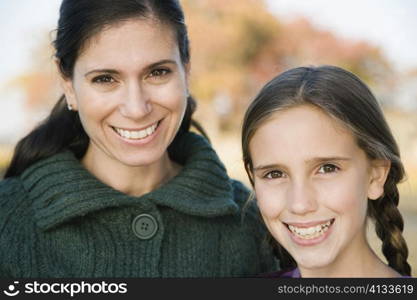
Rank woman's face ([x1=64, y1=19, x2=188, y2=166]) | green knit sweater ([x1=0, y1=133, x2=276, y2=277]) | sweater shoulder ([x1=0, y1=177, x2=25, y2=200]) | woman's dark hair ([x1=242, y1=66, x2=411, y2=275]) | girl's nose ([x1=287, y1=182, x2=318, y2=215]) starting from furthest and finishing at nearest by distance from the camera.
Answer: sweater shoulder ([x1=0, y1=177, x2=25, y2=200]) < green knit sweater ([x1=0, y1=133, x2=276, y2=277]) < woman's face ([x1=64, y1=19, x2=188, y2=166]) < woman's dark hair ([x1=242, y1=66, x2=411, y2=275]) < girl's nose ([x1=287, y1=182, x2=318, y2=215])

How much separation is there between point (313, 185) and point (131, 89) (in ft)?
2.37

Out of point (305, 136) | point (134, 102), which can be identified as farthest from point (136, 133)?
point (305, 136)

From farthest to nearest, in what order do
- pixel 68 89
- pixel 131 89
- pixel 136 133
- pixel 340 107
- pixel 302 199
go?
pixel 68 89 → pixel 136 133 → pixel 131 89 → pixel 340 107 → pixel 302 199

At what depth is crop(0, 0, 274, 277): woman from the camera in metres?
2.48

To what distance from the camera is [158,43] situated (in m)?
2.49

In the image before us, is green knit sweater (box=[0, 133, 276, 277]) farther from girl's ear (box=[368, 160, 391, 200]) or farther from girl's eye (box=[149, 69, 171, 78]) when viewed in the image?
girl's ear (box=[368, 160, 391, 200])

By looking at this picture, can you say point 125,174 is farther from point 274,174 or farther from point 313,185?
point 313,185

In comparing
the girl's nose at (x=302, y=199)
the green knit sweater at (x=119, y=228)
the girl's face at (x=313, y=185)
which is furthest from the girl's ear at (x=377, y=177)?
the green knit sweater at (x=119, y=228)

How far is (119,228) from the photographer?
2625 mm

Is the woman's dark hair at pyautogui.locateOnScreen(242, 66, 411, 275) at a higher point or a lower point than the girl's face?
higher

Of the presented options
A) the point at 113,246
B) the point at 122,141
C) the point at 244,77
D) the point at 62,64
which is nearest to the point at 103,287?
the point at 113,246

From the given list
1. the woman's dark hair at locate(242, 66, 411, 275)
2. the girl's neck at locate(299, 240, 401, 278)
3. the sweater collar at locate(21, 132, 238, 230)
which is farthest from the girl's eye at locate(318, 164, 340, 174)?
the sweater collar at locate(21, 132, 238, 230)

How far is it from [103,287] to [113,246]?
6.6 inches

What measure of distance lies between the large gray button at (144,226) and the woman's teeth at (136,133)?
301 mm
